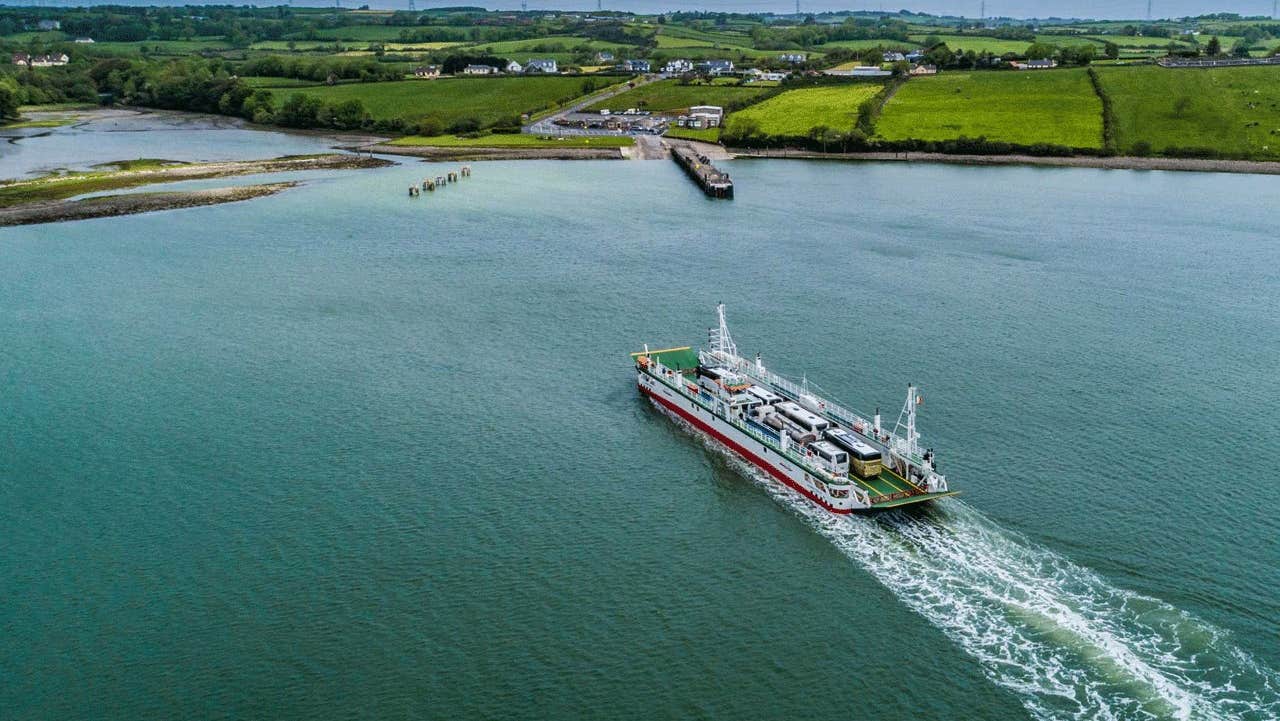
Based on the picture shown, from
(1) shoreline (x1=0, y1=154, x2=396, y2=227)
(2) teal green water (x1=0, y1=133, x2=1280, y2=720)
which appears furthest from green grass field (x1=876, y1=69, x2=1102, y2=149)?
(1) shoreline (x1=0, y1=154, x2=396, y2=227)

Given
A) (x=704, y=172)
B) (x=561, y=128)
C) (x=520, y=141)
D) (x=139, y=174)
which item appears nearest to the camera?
(x=704, y=172)

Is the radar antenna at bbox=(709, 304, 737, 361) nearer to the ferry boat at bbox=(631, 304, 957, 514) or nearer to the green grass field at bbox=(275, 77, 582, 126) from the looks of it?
the ferry boat at bbox=(631, 304, 957, 514)

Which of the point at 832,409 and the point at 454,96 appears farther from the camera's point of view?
the point at 454,96

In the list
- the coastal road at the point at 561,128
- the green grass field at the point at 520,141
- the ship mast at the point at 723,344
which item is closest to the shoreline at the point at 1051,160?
the green grass field at the point at 520,141

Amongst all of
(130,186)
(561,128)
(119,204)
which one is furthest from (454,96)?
(119,204)

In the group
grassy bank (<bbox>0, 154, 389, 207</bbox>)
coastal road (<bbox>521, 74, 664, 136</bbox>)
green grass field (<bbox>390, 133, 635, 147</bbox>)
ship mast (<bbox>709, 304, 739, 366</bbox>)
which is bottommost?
ship mast (<bbox>709, 304, 739, 366</bbox>)

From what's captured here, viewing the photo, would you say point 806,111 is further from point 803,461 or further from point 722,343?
point 803,461

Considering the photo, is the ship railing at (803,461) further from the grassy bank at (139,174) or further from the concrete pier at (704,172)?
the grassy bank at (139,174)
